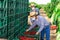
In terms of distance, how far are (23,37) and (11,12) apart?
0.91 m

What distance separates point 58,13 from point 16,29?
157 centimetres

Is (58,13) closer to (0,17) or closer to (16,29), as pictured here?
(16,29)

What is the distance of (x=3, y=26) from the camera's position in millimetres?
6332

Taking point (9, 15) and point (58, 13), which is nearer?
point (9, 15)

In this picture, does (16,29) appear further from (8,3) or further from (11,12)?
(8,3)

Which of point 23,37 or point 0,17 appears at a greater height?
point 0,17

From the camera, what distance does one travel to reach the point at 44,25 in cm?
788

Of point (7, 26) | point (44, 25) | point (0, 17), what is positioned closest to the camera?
point (0, 17)

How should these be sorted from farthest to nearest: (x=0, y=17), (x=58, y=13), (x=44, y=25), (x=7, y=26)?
1. (x=58, y=13)
2. (x=44, y=25)
3. (x=7, y=26)
4. (x=0, y=17)

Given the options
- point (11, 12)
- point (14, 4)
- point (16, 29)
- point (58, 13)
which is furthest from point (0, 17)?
point (58, 13)

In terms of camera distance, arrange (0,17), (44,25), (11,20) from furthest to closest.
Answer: (44,25) → (11,20) → (0,17)

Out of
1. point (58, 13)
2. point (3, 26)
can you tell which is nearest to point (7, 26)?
point (3, 26)

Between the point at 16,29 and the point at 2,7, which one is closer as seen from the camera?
the point at 2,7

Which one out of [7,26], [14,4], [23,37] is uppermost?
[14,4]
